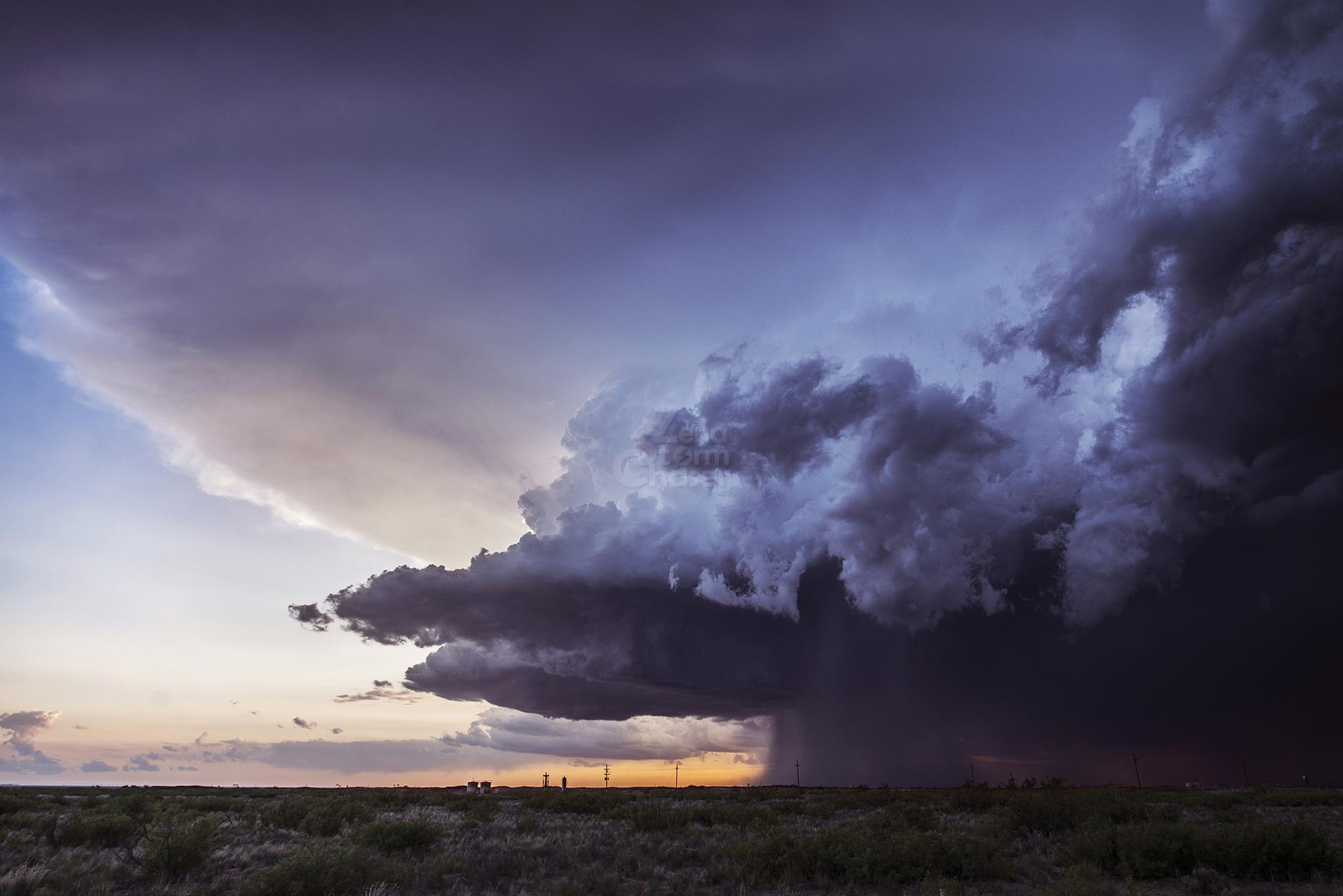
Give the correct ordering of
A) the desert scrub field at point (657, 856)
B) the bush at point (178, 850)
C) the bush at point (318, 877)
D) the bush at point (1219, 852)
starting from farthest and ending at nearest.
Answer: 1. the bush at point (1219, 852)
2. the bush at point (178, 850)
3. the desert scrub field at point (657, 856)
4. the bush at point (318, 877)

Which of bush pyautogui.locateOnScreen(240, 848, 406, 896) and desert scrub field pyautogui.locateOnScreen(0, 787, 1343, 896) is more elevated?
bush pyautogui.locateOnScreen(240, 848, 406, 896)

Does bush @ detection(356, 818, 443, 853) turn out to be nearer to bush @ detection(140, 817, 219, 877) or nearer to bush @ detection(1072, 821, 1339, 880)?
bush @ detection(140, 817, 219, 877)

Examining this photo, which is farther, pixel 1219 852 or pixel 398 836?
pixel 398 836

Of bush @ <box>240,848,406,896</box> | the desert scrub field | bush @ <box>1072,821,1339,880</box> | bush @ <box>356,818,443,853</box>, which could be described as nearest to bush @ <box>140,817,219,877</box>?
the desert scrub field

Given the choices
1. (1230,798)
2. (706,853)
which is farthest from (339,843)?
(1230,798)

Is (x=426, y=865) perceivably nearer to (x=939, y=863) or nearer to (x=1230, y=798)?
(x=939, y=863)

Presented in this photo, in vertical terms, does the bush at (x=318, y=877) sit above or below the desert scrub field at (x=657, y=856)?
above

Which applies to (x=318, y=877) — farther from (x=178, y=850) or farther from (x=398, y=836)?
(x=398, y=836)

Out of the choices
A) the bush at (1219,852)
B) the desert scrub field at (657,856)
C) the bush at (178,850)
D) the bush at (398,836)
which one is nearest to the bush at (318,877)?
the desert scrub field at (657,856)

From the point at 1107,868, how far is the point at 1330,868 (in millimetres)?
6025

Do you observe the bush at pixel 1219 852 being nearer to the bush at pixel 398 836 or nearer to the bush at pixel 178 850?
the bush at pixel 398 836

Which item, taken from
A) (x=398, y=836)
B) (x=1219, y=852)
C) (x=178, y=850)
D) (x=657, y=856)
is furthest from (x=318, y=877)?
(x=1219, y=852)

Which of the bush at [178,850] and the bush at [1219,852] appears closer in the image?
the bush at [178,850]

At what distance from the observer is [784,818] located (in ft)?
128
